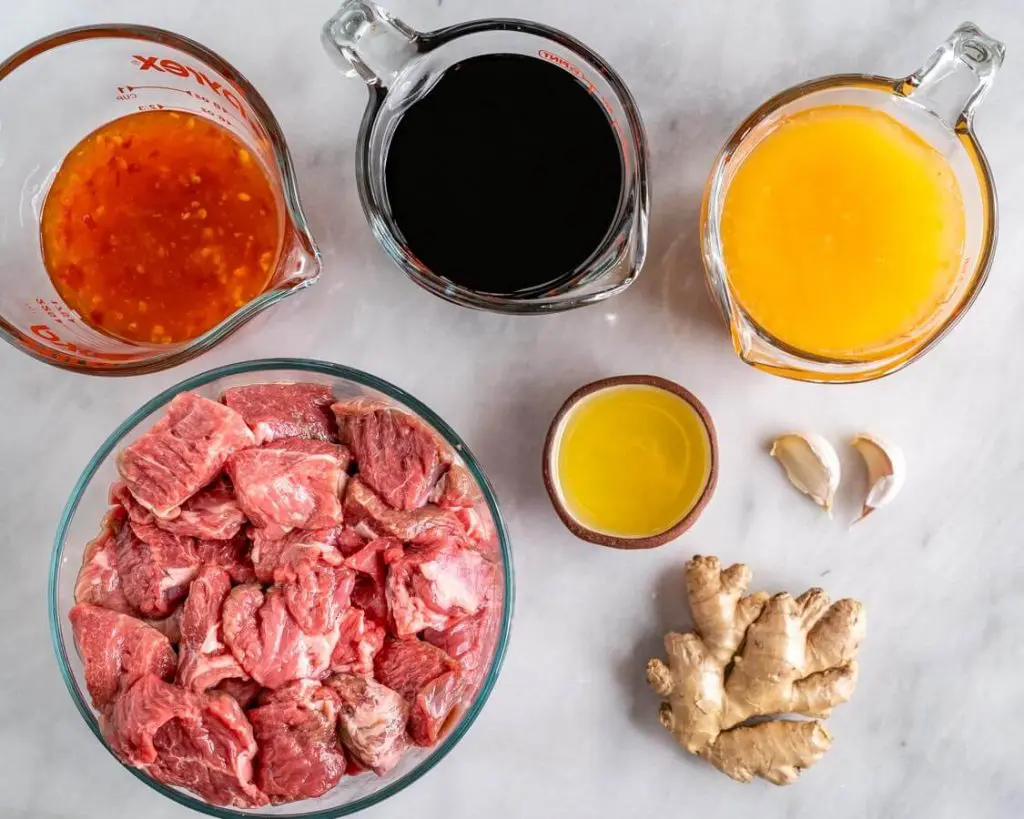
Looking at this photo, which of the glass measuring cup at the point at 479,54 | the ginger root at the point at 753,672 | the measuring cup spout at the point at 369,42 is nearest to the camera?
the measuring cup spout at the point at 369,42

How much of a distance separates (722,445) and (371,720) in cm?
84

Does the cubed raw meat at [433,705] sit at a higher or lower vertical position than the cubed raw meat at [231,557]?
lower

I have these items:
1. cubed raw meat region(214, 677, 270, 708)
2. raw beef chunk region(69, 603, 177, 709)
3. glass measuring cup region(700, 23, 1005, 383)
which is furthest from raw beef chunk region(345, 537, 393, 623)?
glass measuring cup region(700, 23, 1005, 383)

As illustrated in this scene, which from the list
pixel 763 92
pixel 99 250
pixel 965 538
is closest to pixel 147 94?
pixel 99 250

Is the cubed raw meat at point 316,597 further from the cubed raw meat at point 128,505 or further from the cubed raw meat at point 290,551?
the cubed raw meat at point 128,505

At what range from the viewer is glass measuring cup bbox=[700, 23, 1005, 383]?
1.58m

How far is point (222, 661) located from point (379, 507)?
346 mm

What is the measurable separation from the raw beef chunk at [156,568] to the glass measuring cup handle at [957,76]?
1.41 meters

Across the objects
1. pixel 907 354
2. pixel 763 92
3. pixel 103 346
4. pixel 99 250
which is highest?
pixel 763 92

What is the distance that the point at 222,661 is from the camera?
1.53 m

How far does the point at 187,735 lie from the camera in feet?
4.96

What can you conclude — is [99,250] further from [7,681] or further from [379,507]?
[7,681]

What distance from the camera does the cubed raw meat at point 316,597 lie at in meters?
1.53

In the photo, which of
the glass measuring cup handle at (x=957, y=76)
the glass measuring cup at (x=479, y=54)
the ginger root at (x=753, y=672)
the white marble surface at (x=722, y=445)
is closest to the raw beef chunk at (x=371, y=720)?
the white marble surface at (x=722, y=445)
